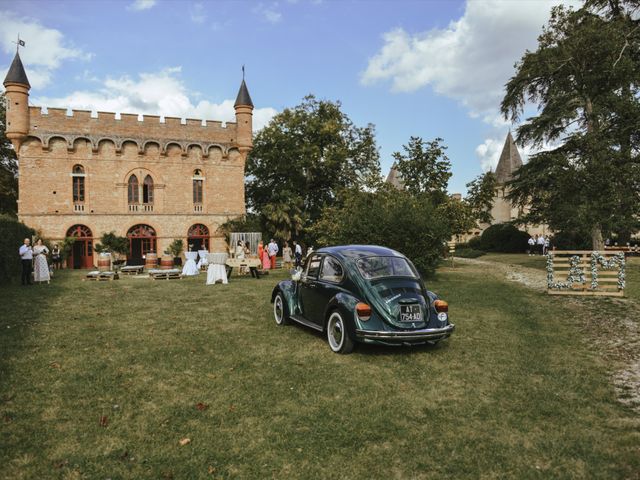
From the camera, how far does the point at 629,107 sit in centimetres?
2155

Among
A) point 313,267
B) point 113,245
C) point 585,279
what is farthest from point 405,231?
point 113,245

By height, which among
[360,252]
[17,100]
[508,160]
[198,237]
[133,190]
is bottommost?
[360,252]

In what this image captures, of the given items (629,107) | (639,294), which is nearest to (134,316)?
(639,294)

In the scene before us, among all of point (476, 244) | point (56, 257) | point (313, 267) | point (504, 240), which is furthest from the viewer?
point (476, 244)

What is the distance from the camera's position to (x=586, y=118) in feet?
78.4

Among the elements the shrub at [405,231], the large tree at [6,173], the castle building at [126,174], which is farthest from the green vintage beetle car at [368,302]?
the large tree at [6,173]

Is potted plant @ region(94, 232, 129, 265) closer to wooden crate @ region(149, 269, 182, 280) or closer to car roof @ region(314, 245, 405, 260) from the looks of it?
wooden crate @ region(149, 269, 182, 280)

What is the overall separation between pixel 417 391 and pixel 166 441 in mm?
3067

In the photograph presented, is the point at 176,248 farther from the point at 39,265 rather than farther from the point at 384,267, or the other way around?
the point at 384,267

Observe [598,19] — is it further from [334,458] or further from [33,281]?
[33,281]

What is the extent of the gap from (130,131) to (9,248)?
16266 millimetres

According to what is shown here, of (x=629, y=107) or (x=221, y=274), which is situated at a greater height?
(x=629, y=107)

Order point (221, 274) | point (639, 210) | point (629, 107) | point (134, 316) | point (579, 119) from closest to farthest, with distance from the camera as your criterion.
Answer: point (134, 316) → point (221, 274) → point (639, 210) → point (629, 107) → point (579, 119)

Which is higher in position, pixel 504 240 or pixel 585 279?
Result: pixel 504 240
